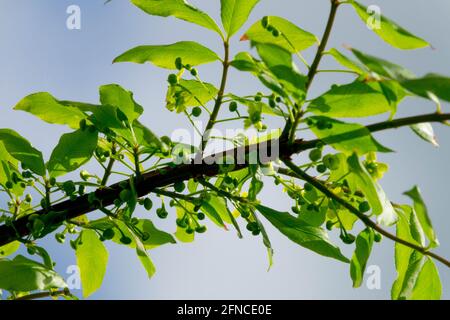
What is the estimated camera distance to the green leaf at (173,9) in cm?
160

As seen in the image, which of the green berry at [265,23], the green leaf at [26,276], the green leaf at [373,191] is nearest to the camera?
the green leaf at [373,191]

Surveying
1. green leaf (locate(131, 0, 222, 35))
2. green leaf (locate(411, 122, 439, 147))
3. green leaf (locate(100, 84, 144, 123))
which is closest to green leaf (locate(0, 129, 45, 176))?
green leaf (locate(100, 84, 144, 123))

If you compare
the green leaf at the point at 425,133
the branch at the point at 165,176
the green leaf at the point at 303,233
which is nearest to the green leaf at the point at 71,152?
the branch at the point at 165,176

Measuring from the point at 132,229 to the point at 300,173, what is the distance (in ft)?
1.76

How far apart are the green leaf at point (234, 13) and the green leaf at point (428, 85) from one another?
700 millimetres

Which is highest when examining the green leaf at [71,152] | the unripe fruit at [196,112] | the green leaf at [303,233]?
the unripe fruit at [196,112]

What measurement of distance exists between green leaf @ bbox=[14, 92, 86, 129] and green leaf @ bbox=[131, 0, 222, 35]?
372 millimetres

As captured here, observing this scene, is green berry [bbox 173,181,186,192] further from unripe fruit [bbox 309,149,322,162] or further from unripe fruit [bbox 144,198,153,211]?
unripe fruit [bbox 309,149,322,162]

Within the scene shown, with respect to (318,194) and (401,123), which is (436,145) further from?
(318,194)

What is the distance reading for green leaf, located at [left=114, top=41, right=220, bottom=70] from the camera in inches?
65.4

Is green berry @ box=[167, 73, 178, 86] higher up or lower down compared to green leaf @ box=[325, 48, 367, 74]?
higher up

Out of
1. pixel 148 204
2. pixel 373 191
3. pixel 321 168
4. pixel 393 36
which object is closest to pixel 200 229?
pixel 148 204

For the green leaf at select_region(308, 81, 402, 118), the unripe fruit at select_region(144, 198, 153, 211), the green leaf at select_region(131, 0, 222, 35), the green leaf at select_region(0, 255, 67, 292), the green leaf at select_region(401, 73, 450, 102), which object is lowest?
the green leaf at select_region(0, 255, 67, 292)

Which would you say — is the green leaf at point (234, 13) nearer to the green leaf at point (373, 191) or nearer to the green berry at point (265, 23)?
the green berry at point (265, 23)
